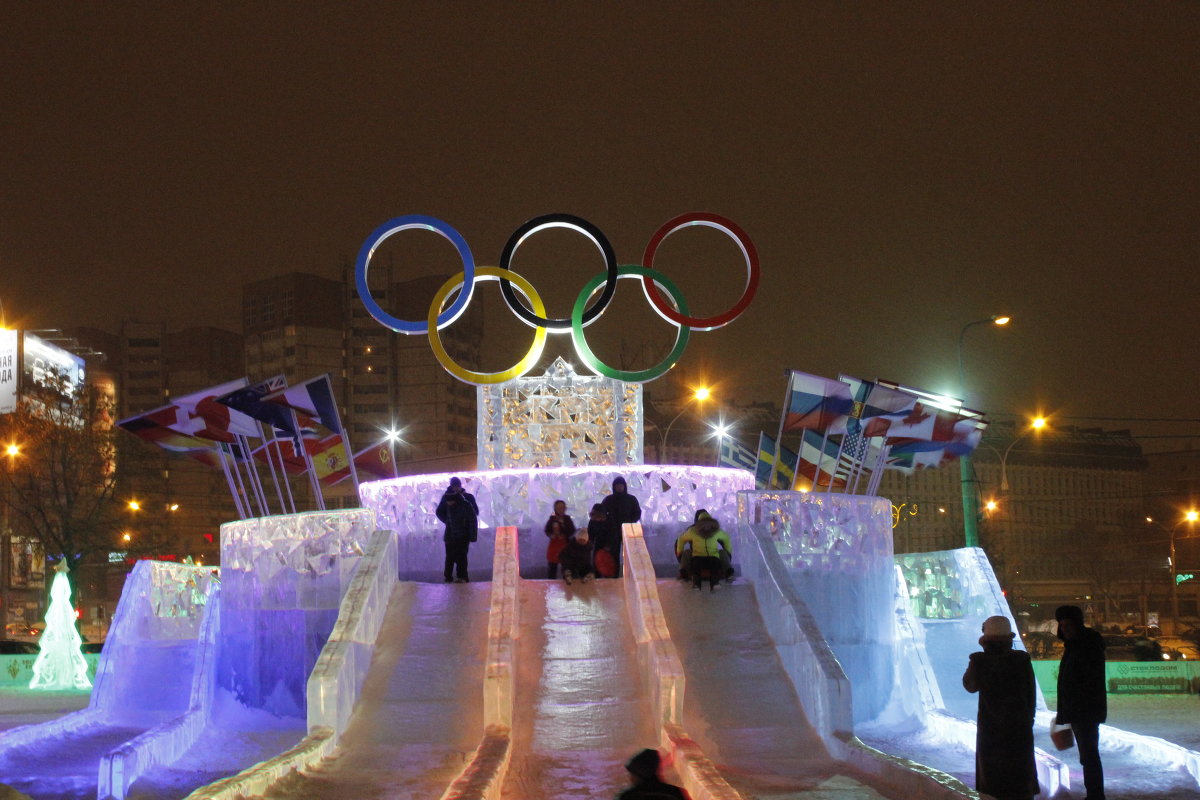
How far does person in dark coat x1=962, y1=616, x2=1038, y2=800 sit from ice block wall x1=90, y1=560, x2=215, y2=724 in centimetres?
1408

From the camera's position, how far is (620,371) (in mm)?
22438

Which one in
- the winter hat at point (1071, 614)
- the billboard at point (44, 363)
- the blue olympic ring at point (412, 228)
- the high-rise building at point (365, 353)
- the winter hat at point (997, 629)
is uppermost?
the high-rise building at point (365, 353)

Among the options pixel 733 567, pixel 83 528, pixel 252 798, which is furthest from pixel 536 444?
pixel 83 528

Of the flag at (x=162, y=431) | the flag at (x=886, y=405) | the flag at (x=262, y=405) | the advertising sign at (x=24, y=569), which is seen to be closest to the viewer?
the flag at (x=262, y=405)

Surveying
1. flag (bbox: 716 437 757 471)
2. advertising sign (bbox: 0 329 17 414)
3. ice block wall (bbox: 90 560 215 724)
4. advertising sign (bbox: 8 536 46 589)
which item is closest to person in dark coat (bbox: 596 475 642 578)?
ice block wall (bbox: 90 560 215 724)

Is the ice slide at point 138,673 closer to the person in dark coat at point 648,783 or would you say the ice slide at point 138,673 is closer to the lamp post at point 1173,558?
the person in dark coat at point 648,783

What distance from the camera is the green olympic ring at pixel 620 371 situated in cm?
2222

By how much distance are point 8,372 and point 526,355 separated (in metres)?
30.8

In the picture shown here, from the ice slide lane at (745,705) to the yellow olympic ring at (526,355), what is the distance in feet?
19.1

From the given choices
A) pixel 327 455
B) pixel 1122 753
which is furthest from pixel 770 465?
pixel 1122 753

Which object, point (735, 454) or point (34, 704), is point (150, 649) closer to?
point (34, 704)

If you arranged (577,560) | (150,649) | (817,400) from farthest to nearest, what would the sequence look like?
(817,400) → (150,649) → (577,560)

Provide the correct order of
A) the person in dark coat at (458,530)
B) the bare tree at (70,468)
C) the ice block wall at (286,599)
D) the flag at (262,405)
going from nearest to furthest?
the ice block wall at (286,599) → the person in dark coat at (458,530) → the flag at (262,405) → the bare tree at (70,468)

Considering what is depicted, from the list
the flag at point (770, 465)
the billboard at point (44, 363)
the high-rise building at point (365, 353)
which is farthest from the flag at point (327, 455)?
the high-rise building at point (365, 353)
